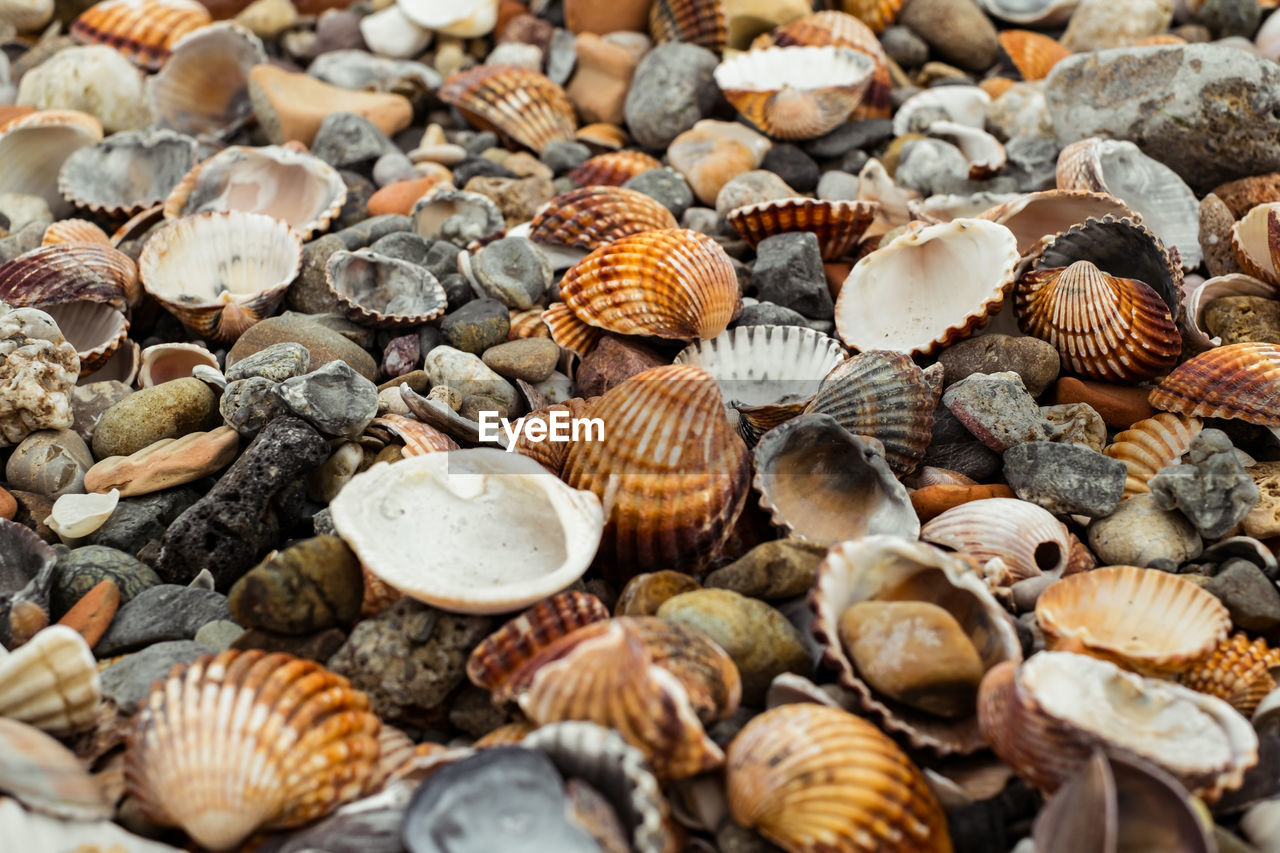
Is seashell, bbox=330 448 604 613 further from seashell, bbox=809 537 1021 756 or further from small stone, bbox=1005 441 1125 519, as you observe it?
small stone, bbox=1005 441 1125 519

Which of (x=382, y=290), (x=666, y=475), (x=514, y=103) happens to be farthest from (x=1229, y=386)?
(x=514, y=103)

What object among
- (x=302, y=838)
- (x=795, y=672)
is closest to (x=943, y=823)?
(x=795, y=672)

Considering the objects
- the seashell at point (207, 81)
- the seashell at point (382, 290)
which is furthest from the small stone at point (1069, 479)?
the seashell at point (207, 81)

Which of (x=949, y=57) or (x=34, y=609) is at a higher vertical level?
(x=949, y=57)

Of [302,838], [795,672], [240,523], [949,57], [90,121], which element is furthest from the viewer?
[949,57]

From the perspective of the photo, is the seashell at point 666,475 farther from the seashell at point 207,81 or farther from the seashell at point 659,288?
the seashell at point 207,81

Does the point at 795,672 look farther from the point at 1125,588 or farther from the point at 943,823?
the point at 1125,588

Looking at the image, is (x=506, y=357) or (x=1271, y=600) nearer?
(x=1271, y=600)
